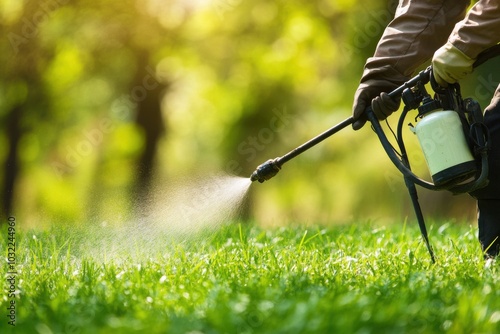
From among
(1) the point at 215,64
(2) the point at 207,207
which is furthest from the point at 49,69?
(2) the point at 207,207

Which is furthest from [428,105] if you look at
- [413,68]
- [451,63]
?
[413,68]

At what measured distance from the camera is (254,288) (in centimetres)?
289

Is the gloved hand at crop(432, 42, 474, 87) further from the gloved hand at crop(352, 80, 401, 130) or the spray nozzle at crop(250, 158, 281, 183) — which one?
the spray nozzle at crop(250, 158, 281, 183)

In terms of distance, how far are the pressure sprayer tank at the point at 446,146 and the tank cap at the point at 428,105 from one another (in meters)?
0.04

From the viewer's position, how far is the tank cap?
3586 mm

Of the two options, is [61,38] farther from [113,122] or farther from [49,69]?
[113,122]

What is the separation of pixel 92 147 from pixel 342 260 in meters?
16.4

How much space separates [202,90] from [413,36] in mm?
16617

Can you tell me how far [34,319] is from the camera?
267 centimetres

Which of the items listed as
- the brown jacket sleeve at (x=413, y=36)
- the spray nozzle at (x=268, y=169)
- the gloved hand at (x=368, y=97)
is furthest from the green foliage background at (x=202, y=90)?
the spray nozzle at (x=268, y=169)

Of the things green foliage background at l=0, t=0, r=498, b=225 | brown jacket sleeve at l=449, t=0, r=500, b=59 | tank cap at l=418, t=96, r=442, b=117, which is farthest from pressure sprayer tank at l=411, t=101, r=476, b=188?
green foliage background at l=0, t=0, r=498, b=225

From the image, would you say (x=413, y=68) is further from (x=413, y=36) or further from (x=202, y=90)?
(x=202, y=90)

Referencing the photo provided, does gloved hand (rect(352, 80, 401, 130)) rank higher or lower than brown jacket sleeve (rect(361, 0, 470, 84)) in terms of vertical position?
lower

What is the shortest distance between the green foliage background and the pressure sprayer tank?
748 centimetres
